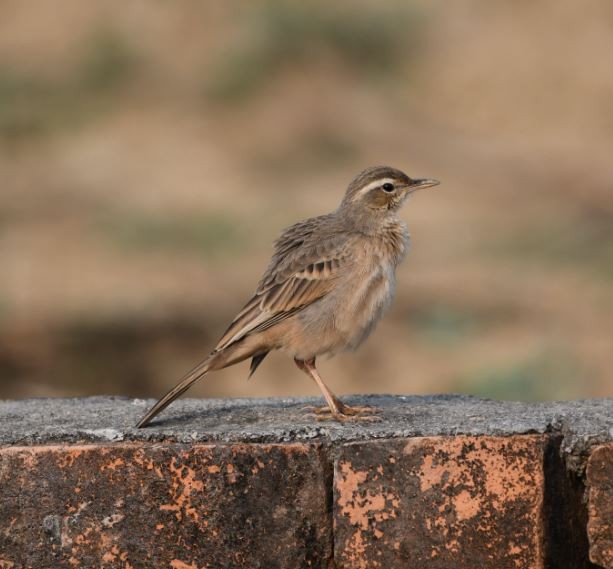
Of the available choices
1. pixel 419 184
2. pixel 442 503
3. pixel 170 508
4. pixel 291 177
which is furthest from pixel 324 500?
pixel 291 177

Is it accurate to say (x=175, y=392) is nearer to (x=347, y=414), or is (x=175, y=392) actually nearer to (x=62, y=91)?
(x=347, y=414)

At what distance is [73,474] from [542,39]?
20.8 metres

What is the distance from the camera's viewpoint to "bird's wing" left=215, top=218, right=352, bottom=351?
559cm

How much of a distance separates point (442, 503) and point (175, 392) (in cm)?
114

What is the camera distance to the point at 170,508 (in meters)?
4.56

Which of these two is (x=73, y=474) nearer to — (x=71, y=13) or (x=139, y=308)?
(x=139, y=308)

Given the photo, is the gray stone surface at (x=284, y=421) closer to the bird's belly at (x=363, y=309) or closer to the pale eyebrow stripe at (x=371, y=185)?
the bird's belly at (x=363, y=309)

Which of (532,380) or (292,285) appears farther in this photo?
(532,380)

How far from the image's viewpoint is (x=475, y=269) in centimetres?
1611

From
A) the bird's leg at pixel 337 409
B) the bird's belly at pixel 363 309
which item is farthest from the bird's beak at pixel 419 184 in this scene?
the bird's leg at pixel 337 409

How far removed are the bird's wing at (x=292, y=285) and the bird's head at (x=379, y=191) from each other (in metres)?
0.40

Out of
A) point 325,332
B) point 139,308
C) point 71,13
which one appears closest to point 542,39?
point 71,13

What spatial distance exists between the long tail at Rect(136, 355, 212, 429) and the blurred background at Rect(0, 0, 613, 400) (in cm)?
737

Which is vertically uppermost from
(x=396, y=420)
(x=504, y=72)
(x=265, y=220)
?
(x=504, y=72)
